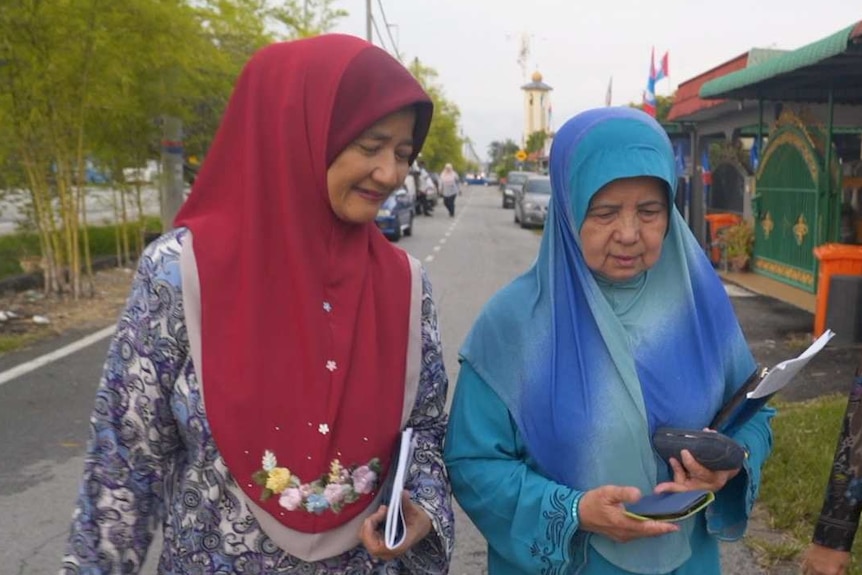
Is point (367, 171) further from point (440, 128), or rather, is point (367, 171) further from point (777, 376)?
point (440, 128)

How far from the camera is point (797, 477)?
4289 millimetres

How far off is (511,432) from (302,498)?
0.51m

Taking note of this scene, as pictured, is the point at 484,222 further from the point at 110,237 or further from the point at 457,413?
the point at 457,413

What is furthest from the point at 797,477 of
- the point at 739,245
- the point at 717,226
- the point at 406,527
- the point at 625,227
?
the point at 717,226

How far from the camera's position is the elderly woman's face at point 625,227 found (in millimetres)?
1825

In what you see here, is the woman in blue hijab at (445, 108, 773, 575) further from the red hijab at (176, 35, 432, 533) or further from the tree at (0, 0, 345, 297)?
the tree at (0, 0, 345, 297)

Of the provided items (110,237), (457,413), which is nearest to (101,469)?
(457,413)

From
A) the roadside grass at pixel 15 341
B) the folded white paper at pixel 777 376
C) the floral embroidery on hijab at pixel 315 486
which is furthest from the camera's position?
the roadside grass at pixel 15 341

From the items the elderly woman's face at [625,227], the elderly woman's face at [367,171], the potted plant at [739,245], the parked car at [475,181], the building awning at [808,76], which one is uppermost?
the building awning at [808,76]

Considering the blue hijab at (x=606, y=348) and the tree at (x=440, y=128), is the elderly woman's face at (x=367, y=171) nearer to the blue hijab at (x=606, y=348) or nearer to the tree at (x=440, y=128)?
the blue hijab at (x=606, y=348)

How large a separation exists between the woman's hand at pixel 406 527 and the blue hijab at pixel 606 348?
0.93 feet

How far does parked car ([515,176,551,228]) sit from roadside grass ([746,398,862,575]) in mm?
20100

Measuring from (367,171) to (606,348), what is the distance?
2.03 feet

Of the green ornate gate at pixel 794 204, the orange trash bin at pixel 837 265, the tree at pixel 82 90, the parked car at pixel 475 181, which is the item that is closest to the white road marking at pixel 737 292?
the green ornate gate at pixel 794 204
